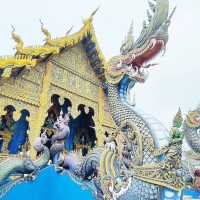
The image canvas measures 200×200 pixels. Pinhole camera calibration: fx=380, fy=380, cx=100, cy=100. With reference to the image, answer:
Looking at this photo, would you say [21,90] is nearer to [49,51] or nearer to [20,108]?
[20,108]

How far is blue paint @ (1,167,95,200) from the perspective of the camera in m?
4.13

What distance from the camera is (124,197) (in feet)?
13.1

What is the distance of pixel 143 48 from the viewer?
20.8 feet

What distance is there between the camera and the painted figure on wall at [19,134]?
6.53 m

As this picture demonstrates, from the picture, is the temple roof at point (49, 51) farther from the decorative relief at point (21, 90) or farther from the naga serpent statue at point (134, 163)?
the naga serpent statue at point (134, 163)

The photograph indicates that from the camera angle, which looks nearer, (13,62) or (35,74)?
(13,62)

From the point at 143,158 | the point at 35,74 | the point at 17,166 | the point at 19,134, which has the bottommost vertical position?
the point at 17,166

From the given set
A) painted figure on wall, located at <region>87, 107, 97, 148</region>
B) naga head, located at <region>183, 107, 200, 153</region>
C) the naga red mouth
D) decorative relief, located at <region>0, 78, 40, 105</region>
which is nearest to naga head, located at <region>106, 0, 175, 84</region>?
the naga red mouth

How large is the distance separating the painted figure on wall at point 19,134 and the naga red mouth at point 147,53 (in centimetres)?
206

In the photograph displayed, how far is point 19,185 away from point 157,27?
3.39 metres

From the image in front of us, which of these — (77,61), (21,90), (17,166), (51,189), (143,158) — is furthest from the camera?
(77,61)

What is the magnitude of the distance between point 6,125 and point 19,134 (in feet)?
1.16

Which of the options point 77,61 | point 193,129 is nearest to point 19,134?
point 77,61

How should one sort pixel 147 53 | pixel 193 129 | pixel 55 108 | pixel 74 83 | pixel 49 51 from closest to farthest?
pixel 147 53
pixel 49 51
pixel 74 83
pixel 55 108
pixel 193 129
